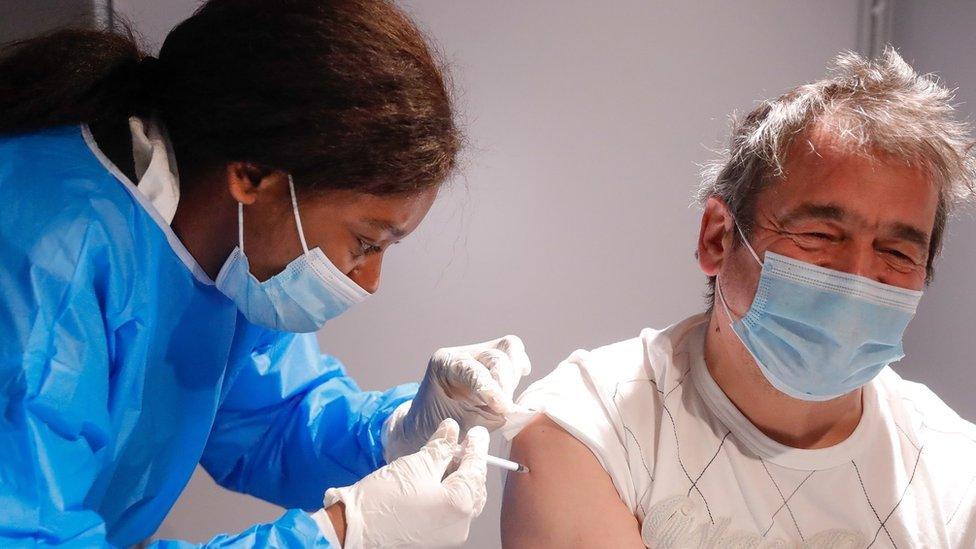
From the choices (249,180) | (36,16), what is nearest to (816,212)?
(249,180)

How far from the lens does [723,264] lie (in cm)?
157

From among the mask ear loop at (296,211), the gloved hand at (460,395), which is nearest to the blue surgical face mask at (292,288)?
the mask ear loop at (296,211)

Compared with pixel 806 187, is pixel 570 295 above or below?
below

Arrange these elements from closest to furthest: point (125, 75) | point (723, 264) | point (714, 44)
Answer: point (125, 75) < point (723, 264) < point (714, 44)

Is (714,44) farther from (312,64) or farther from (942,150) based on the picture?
(312,64)

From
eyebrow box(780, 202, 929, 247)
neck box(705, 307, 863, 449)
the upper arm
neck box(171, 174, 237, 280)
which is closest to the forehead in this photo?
eyebrow box(780, 202, 929, 247)

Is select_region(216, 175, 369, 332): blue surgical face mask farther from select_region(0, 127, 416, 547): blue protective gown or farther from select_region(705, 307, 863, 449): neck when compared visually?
select_region(705, 307, 863, 449): neck

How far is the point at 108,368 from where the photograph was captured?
1.22m

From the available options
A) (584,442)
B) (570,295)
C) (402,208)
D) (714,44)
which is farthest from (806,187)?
(714,44)

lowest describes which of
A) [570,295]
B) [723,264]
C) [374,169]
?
[570,295]

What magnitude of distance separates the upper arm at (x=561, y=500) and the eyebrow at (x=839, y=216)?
0.51 meters

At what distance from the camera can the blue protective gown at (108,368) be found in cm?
107

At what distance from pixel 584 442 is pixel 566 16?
1265mm

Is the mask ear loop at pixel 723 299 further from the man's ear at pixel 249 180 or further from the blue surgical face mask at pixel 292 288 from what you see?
the man's ear at pixel 249 180
